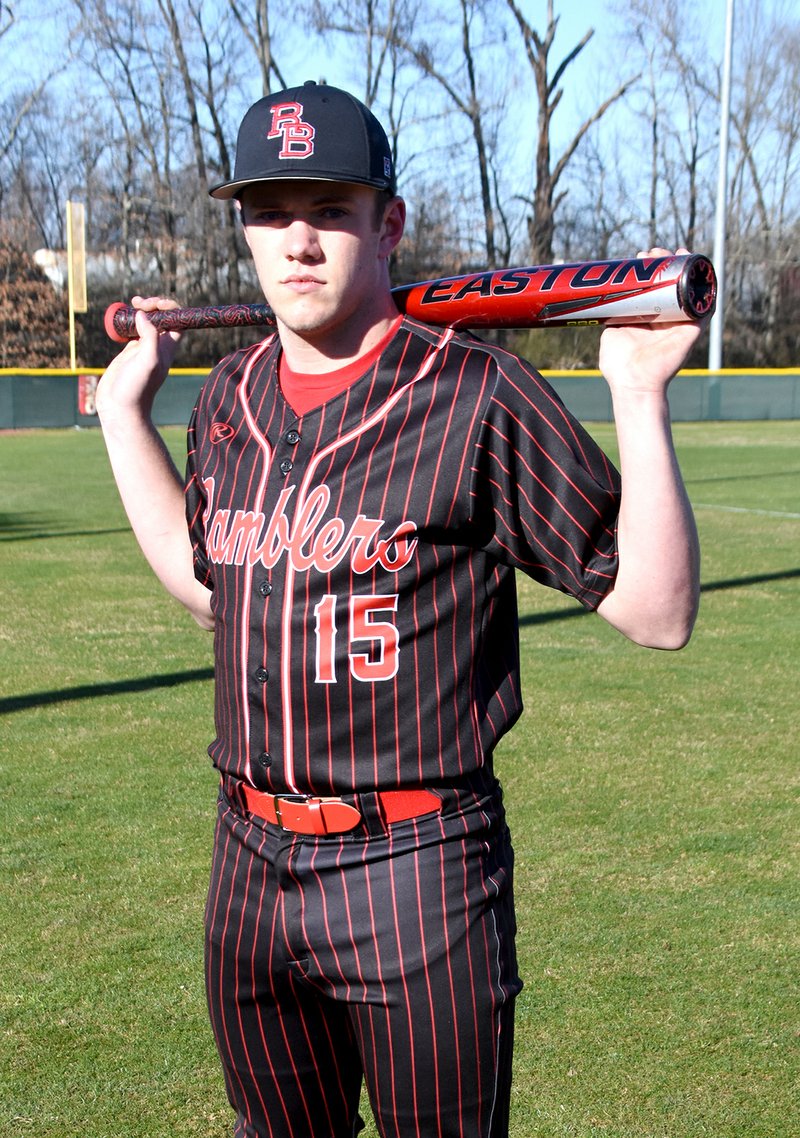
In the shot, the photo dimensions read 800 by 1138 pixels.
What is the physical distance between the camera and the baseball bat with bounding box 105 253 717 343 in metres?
1.75

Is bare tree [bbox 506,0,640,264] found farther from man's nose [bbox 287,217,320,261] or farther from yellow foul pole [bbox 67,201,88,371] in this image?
man's nose [bbox 287,217,320,261]

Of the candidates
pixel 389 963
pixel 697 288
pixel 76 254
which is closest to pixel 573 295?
pixel 697 288

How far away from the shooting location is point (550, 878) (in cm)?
440

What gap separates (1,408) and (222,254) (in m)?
13.6

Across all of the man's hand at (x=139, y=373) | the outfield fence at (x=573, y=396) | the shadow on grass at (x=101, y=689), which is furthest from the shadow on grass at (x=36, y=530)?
the outfield fence at (x=573, y=396)

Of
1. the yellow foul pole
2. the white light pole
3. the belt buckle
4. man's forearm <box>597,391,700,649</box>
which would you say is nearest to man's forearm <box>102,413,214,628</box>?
the belt buckle

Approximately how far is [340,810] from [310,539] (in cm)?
41

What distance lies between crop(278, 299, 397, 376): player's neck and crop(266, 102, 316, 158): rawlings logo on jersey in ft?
0.88

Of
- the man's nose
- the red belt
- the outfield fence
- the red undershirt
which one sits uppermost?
the outfield fence

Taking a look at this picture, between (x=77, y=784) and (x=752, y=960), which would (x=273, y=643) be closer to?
(x=752, y=960)

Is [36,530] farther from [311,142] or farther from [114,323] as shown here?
[311,142]

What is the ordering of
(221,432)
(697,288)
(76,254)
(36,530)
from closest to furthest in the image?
(697,288) → (221,432) → (36,530) → (76,254)

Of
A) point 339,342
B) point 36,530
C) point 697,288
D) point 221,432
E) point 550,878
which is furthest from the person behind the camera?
point 36,530

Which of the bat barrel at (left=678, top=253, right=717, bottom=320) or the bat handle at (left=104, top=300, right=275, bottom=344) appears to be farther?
the bat handle at (left=104, top=300, right=275, bottom=344)
